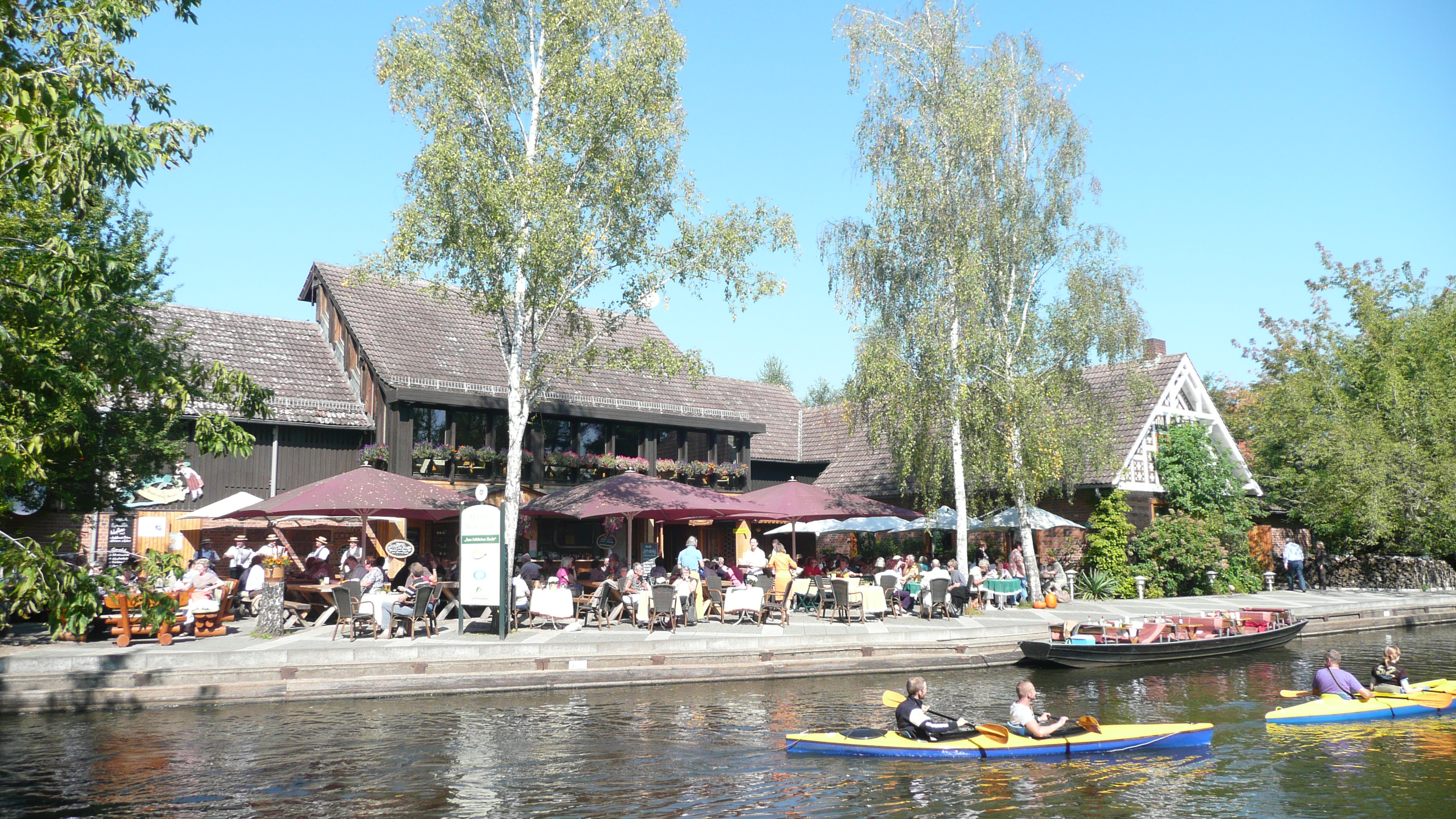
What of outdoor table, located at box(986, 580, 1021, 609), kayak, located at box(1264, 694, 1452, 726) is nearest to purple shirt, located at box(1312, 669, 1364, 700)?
kayak, located at box(1264, 694, 1452, 726)

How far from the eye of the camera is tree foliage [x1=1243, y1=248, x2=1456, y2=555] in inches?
1282

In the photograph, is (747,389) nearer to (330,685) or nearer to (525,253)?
(525,253)

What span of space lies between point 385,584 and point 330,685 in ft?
13.1

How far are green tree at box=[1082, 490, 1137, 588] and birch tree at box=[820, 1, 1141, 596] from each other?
2756 mm

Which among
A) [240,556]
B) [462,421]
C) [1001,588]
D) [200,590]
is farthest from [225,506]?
[1001,588]

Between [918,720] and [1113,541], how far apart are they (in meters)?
19.4

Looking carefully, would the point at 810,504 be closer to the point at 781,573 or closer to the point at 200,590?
the point at 781,573

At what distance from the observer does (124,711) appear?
15.1 meters

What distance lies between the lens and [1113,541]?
30.3 m

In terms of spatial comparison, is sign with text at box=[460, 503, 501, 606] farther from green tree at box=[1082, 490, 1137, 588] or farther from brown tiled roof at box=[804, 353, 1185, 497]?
green tree at box=[1082, 490, 1137, 588]

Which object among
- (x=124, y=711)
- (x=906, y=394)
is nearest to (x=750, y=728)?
(x=124, y=711)

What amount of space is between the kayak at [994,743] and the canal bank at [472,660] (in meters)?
5.38

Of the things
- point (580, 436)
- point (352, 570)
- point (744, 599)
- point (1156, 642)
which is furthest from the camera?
point (580, 436)

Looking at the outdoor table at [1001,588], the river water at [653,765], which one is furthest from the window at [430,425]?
the outdoor table at [1001,588]
